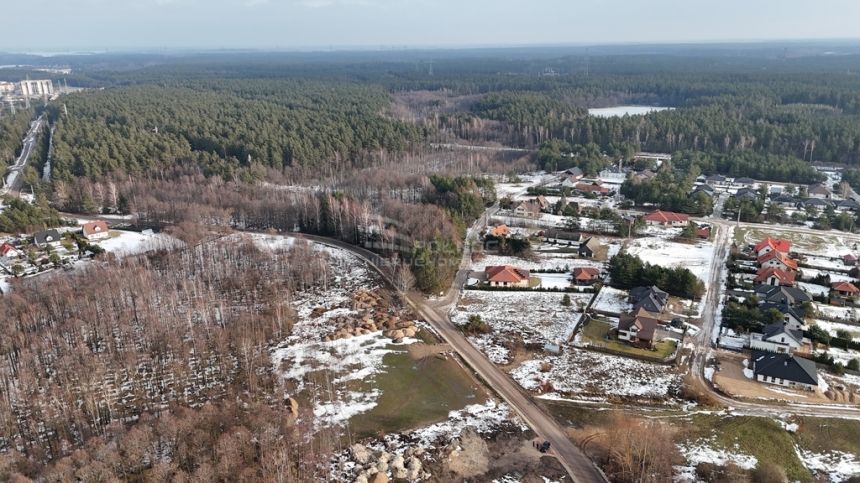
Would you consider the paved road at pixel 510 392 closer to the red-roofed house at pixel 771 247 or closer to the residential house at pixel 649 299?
the residential house at pixel 649 299

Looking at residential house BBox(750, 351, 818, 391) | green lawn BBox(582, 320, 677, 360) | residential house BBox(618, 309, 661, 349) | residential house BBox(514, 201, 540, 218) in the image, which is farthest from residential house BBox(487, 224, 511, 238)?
residential house BBox(750, 351, 818, 391)

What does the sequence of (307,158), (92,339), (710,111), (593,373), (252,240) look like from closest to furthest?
1. (593,373)
2. (92,339)
3. (252,240)
4. (307,158)
5. (710,111)

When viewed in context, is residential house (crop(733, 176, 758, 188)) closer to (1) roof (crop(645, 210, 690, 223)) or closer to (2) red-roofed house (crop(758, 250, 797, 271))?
(1) roof (crop(645, 210, 690, 223))

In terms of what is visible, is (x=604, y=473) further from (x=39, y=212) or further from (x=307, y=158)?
(x=307, y=158)

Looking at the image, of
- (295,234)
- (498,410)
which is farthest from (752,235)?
(295,234)

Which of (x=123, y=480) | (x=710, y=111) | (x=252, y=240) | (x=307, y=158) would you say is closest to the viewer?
(x=123, y=480)

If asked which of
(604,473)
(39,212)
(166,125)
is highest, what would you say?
(166,125)

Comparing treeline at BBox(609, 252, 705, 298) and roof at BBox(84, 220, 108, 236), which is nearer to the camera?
treeline at BBox(609, 252, 705, 298)

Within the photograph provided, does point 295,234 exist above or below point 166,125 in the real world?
below
